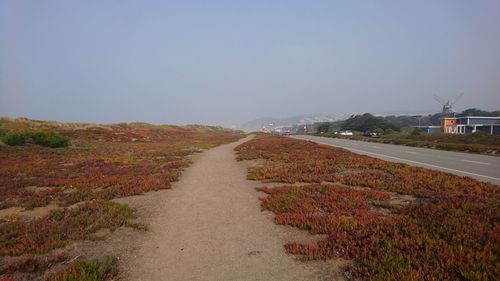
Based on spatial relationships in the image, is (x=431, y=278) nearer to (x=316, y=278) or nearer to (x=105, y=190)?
(x=316, y=278)

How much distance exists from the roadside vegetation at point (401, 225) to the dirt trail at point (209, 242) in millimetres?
608

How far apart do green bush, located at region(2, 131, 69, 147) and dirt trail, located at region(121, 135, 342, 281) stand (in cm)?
3233

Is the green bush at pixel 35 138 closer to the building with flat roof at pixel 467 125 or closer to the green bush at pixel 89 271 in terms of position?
the green bush at pixel 89 271

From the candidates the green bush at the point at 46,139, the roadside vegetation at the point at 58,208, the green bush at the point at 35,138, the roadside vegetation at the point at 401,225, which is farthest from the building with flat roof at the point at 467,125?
the roadside vegetation at the point at 58,208

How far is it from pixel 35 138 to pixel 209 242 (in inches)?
1593

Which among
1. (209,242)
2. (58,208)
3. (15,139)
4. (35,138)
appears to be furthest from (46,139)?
(209,242)

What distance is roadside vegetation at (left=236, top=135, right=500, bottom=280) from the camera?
242 inches

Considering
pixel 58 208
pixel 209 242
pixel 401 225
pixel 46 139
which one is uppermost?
pixel 46 139

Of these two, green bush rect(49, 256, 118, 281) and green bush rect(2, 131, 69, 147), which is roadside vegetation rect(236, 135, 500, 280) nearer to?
green bush rect(49, 256, 118, 281)

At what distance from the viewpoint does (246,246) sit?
796cm

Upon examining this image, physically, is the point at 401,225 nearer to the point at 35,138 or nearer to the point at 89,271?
the point at 89,271

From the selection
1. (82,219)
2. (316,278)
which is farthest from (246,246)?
(82,219)

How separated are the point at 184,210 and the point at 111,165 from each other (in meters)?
14.8

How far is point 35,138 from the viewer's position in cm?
4028
